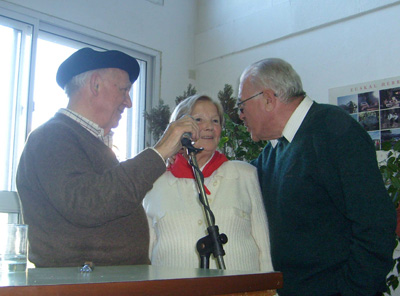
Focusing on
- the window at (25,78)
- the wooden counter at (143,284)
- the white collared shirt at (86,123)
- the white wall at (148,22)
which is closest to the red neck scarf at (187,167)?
the white collared shirt at (86,123)

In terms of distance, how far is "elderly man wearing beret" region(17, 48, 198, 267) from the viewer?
124cm

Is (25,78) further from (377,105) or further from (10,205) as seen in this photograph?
(377,105)

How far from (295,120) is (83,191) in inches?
35.2

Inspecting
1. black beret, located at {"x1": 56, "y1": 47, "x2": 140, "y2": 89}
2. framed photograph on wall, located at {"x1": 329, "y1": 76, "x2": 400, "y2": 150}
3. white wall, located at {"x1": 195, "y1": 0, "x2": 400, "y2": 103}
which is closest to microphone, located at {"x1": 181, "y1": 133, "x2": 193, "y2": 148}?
black beret, located at {"x1": 56, "y1": 47, "x2": 140, "y2": 89}

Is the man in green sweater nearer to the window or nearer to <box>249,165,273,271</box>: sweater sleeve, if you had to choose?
<box>249,165,273,271</box>: sweater sleeve

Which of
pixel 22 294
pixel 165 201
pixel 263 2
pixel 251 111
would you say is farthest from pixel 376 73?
pixel 22 294

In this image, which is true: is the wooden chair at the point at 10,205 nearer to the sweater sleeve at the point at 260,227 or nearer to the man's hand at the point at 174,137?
the sweater sleeve at the point at 260,227

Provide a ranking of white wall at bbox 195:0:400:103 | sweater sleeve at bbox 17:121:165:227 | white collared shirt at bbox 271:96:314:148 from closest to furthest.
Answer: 1. sweater sleeve at bbox 17:121:165:227
2. white collared shirt at bbox 271:96:314:148
3. white wall at bbox 195:0:400:103

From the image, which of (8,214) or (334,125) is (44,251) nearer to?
(334,125)

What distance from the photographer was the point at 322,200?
1.58 metres

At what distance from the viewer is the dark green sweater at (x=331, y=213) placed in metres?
1.43

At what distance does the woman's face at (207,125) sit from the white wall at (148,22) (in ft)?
6.09

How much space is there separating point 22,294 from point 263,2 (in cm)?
365

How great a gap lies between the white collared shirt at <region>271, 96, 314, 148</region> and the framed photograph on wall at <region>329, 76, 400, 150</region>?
1.41 m
